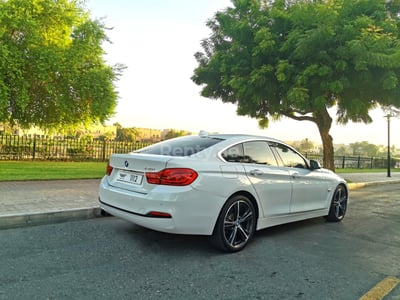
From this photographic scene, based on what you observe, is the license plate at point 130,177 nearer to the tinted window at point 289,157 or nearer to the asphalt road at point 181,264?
the asphalt road at point 181,264

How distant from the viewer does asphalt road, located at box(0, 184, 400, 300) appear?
3.09 meters

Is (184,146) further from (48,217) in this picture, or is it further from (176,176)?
(48,217)

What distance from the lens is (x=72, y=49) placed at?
14789 mm

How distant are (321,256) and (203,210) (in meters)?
1.73

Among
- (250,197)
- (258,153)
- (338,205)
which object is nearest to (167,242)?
(250,197)

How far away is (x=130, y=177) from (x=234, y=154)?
1.47 meters

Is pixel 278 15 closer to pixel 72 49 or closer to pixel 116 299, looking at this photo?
A: pixel 72 49

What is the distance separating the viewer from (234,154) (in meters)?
4.59

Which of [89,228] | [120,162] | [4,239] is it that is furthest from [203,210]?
[4,239]

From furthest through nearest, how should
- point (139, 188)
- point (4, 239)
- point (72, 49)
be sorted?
point (72, 49) < point (4, 239) < point (139, 188)

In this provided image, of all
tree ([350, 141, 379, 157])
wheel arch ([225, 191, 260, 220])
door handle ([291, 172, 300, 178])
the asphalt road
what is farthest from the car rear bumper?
tree ([350, 141, 379, 157])

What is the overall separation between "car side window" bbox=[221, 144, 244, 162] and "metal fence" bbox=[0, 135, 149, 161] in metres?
15.3

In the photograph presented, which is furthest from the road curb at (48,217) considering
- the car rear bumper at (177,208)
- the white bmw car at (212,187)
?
the car rear bumper at (177,208)

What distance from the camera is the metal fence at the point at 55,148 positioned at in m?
16.5
